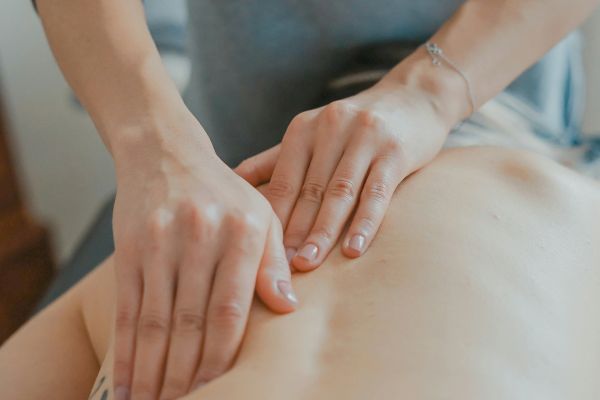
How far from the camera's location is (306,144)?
0.84 m


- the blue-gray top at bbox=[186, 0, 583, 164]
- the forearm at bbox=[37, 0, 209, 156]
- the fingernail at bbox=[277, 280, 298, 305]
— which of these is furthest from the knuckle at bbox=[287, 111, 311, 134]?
the blue-gray top at bbox=[186, 0, 583, 164]

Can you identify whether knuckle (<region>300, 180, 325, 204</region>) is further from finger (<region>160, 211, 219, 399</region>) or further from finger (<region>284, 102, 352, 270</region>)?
finger (<region>160, 211, 219, 399</region>)

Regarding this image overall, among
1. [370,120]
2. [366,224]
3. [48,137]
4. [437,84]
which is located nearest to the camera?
[366,224]

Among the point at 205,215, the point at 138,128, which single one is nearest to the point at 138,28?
the point at 138,128

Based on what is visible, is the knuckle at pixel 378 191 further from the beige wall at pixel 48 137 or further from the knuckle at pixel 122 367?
the beige wall at pixel 48 137

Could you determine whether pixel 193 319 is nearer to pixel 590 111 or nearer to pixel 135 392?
pixel 135 392

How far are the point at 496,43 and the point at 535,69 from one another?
0.81 ft

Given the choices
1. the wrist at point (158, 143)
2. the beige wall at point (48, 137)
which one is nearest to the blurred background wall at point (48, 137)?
the beige wall at point (48, 137)

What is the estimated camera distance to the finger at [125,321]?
0.67 m

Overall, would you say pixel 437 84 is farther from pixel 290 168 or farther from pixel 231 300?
pixel 231 300

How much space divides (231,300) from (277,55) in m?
0.62

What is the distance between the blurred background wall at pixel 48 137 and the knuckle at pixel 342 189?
133 centimetres

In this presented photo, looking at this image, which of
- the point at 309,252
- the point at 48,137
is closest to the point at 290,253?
the point at 309,252

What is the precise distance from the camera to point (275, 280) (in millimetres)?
664
